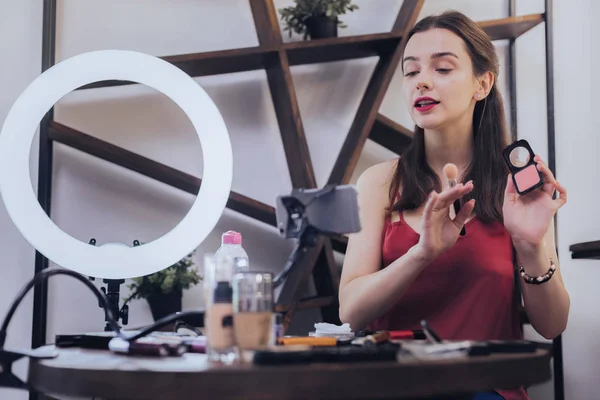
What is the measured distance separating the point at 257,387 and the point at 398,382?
0.15 metres

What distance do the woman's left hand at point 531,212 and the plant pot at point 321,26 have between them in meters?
1.15

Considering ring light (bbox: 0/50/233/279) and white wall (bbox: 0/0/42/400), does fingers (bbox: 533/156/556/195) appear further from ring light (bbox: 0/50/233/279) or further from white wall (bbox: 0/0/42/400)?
white wall (bbox: 0/0/42/400)

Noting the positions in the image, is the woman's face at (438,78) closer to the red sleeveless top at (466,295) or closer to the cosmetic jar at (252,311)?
the red sleeveless top at (466,295)

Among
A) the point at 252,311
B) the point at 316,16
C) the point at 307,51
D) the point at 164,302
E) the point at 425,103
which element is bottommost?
the point at 164,302

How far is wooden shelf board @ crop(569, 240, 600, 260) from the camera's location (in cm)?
174

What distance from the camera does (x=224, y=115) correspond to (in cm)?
227

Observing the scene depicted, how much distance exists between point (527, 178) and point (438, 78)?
454 millimetres

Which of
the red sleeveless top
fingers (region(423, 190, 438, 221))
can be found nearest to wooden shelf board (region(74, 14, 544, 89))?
the red sleeveless top

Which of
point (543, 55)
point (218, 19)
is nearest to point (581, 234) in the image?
point (543, 55)

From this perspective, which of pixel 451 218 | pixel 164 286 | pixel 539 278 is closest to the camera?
pixel 539 278

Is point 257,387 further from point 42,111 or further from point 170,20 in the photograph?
point 170,20

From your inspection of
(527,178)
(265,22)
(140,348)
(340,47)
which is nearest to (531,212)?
(527,178)

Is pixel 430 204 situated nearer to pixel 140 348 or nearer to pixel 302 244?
pixel 302 244

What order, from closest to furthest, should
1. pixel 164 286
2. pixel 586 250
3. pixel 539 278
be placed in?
1. pixel 539 278
2. pixel 586 250
3. pixel 164 286
